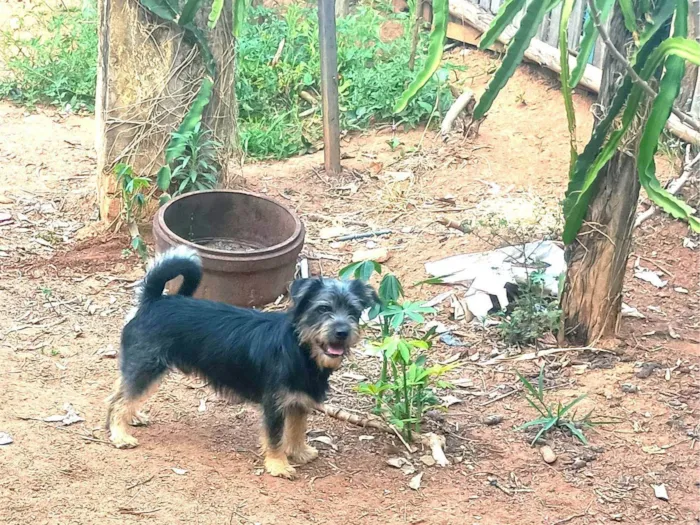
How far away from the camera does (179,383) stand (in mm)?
5406

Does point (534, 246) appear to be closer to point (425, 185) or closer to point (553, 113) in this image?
point (425, 185)

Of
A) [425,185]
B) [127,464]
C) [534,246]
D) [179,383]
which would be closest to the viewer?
[127,464]

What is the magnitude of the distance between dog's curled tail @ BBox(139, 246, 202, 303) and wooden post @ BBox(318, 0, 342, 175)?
3.89m

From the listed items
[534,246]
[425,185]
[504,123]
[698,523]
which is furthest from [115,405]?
[504,123]

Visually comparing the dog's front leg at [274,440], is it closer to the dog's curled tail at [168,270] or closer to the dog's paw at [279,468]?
the dog's paw at [279,468]

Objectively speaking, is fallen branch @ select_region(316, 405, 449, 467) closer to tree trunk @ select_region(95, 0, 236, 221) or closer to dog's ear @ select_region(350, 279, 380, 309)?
dog's ear @ select_region(350, 279, 380, 309)

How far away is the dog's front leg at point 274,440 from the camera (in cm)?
440

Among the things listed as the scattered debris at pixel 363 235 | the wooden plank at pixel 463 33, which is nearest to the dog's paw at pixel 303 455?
the scattered debris at pixel 363 235

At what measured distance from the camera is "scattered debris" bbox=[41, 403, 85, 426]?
472cm

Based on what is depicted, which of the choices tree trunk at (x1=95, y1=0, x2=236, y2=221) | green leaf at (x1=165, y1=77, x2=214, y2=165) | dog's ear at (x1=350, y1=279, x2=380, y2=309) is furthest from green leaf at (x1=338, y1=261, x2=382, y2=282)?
tree trunk at (x1=95, y1=0, x2=236, y2=221)

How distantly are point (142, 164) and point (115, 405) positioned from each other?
3.08 metres

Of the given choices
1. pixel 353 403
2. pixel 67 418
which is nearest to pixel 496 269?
pixel 353 403

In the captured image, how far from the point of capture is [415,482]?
439cm

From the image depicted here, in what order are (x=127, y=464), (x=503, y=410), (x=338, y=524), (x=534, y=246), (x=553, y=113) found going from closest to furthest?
(x=338, y=524), (x=127, y=464), (x=503, y=410), (x=534, y=246), (x=553, y=113)
